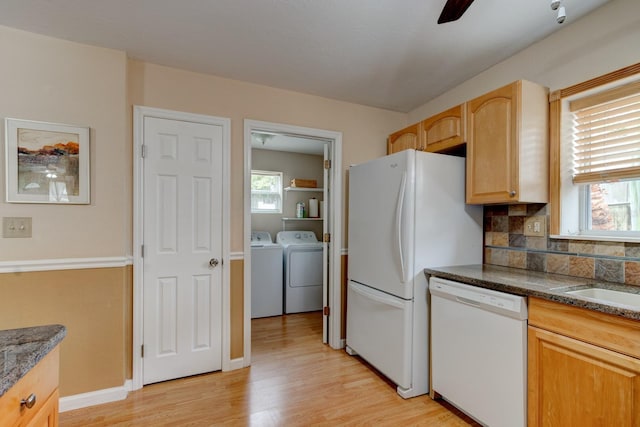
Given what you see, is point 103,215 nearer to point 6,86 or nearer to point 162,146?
point 162,146

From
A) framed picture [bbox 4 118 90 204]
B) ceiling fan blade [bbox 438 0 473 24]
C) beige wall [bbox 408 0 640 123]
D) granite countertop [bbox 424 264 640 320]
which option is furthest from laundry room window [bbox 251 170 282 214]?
ceiling fan blade [bbox 438 0 473 24]

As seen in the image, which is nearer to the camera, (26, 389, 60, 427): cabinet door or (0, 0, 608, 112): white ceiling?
(26, 389, 60, 427): cabinet door

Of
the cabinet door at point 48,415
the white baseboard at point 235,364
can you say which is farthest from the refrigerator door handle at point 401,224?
the cabinet door at point 48,415

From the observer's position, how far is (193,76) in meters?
2.36

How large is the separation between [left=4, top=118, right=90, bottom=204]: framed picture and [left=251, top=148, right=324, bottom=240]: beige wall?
101 inches

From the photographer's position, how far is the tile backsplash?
162 centimetres

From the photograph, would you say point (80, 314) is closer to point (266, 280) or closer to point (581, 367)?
point (266, 280)

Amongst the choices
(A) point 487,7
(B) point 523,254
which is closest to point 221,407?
(B) point 523,254

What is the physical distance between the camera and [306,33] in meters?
1.88

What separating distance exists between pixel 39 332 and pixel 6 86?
5.68ft

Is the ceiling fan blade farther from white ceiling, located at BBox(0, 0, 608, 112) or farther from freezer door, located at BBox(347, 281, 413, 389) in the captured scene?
freezer door, located at BBox(347, 281, 413, 389)

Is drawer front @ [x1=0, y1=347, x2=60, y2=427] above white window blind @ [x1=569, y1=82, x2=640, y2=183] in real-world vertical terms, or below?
below

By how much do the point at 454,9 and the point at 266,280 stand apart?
10.7 ft

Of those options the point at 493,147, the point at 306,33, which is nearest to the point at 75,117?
the point at 306,33
